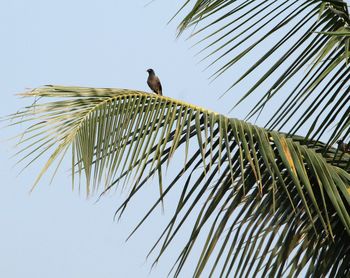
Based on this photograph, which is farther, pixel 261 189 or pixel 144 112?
pixel 144 112

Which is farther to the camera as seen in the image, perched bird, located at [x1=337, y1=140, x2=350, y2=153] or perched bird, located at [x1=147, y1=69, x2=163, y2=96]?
perched bird, located at [x1=147, y1=69, x2=163, y2=96]

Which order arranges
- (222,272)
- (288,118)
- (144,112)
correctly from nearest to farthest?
(222,272) < (288,118) < (144,112)

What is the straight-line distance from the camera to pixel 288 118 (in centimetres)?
328

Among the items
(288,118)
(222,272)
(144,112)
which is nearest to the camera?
(222,272)

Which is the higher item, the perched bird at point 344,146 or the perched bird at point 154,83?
the perched bird at point 344,146

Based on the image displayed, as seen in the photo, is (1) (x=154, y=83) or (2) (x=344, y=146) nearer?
(2) (x=344, y=146)

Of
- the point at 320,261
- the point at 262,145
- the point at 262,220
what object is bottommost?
the point at 320,261

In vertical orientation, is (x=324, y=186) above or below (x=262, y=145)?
below

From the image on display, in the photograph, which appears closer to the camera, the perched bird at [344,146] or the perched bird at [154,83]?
the perched bird at [344,146]

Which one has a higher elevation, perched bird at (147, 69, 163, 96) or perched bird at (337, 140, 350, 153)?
perched bird at (337, 140, 350, 153)

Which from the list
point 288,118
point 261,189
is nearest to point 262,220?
point 261,189

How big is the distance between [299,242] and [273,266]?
21cm

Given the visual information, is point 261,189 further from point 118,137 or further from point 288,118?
point 118,137

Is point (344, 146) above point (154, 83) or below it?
above
